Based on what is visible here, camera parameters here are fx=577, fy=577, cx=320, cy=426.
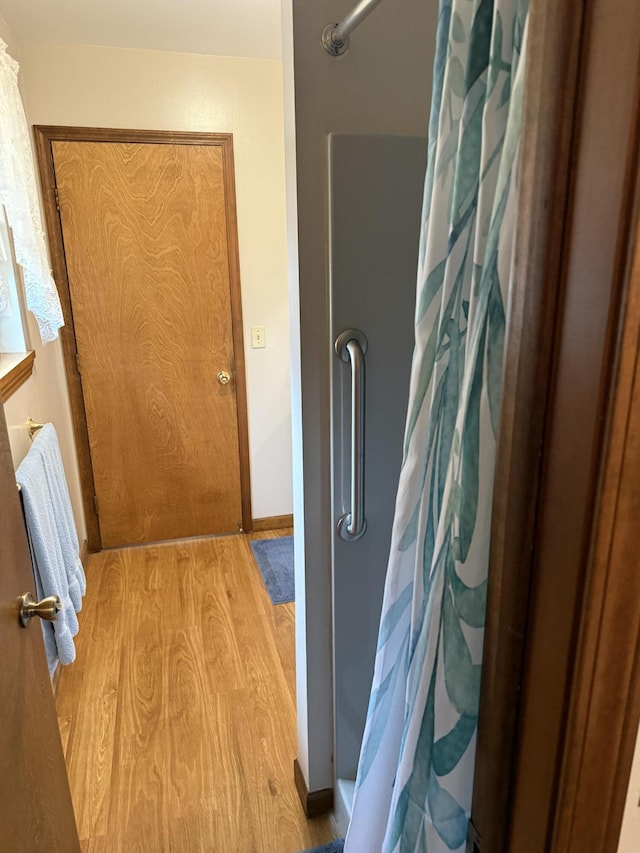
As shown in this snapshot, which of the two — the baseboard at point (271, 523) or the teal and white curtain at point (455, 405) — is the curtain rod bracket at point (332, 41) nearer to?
the teal and white curtain at point (455, 405)

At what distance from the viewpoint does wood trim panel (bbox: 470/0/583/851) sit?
0.41 meters

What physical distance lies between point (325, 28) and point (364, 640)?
1.44 m

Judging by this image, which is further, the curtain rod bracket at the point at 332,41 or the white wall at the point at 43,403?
the white wall at the point at 43,403

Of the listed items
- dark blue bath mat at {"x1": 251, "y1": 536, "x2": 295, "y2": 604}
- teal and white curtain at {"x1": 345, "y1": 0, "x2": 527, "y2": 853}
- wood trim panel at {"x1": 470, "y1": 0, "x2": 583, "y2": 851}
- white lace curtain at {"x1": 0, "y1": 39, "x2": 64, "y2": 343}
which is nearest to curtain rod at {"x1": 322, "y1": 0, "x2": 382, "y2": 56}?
teal and white curtain at {"x1": 345, "y1": 0, "x2": 527, "y2": 853}

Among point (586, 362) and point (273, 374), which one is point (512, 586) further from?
point (273, 374)

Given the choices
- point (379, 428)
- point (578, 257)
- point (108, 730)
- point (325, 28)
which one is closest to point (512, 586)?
point (578, 257)

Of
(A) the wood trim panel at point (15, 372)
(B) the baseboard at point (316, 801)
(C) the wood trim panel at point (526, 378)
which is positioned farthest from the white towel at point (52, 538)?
(C) the wood trim panel at point (526, 378)

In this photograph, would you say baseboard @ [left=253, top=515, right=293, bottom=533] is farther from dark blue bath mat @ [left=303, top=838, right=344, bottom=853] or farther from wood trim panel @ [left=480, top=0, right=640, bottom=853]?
wood trim panel @ [left=480, top=0, right=640, bottom=853]

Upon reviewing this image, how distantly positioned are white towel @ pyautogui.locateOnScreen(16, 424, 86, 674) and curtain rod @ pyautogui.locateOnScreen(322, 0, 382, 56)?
4.47ft

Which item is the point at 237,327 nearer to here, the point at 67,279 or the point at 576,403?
the point at 67,279

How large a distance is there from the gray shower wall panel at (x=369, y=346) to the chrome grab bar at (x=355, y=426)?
19 mm

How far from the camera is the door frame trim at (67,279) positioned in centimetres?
267

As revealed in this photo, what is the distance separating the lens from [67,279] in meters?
2.83

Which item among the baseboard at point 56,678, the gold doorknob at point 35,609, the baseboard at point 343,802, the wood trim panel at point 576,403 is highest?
the wood trim panel at point 576,403
